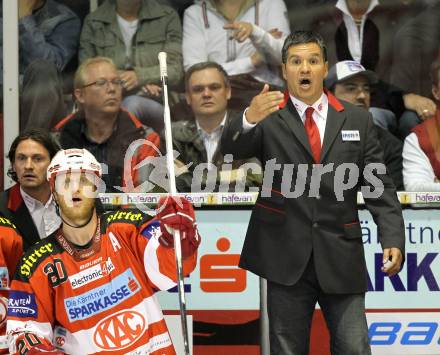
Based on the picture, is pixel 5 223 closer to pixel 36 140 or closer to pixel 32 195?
pixel 32 195

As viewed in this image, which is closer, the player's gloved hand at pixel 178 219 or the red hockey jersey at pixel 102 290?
the player's gloved hand at pixel 178 219

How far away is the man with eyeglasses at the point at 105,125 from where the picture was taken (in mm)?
5969

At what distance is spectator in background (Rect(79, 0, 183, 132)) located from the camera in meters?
6.00

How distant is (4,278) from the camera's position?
481cm

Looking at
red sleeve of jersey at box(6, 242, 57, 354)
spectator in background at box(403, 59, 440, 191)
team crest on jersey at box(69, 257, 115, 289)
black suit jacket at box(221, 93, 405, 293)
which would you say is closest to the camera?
red sleeve of jersey at box(6, 242, 57, 354)

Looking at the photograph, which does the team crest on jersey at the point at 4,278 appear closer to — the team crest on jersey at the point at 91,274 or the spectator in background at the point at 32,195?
the spectator in background at the point at 32,195

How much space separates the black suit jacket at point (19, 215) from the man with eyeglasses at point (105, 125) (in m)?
0.69

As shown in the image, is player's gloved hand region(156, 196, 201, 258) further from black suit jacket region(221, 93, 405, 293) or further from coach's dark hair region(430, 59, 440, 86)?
coach's dark hair region(430, 59, 440, 86)

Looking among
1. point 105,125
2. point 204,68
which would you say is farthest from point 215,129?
point 105,125

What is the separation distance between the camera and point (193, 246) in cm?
428

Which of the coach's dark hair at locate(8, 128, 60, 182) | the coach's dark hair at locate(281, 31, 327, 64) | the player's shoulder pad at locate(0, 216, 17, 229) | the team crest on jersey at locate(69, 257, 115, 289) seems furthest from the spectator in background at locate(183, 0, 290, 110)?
the team crest on jersey at locate(69, 257, 115, 289)

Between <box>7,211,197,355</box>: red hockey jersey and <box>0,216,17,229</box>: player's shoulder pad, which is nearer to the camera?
<box>7,211,197,355</box>: red hockey jersey

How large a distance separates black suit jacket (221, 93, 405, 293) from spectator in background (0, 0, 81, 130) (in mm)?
Result: 1625

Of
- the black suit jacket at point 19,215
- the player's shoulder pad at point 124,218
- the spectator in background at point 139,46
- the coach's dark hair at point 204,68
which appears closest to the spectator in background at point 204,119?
the coach's dark hair at point 204,68
